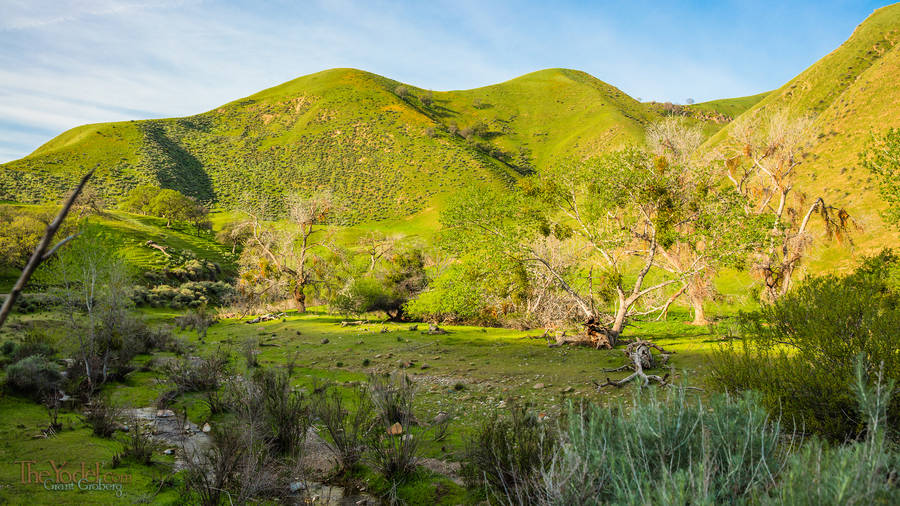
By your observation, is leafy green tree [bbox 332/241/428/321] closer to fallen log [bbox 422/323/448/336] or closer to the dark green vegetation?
the dark green vegetation

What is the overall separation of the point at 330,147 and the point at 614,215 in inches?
3378

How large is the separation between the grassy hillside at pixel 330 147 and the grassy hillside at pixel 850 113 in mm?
35251

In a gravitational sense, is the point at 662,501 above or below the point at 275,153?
below

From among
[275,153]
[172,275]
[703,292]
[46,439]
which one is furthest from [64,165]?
[703,292]

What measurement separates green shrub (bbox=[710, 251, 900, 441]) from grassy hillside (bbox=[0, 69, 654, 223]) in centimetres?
6778

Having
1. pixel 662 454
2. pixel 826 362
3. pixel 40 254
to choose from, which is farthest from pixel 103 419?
pixel 826 362

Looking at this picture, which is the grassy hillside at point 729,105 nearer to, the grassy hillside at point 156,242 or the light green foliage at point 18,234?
the grassy hillside at point 156,242

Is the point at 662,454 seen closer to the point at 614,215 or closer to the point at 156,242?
the point at 614,215

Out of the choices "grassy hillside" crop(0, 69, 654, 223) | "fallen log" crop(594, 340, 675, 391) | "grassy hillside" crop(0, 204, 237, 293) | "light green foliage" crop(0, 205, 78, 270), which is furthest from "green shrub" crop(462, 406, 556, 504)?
"grassy hillside" crop(0, 69, 654, 223)

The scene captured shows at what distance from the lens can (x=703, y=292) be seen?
1936 cm

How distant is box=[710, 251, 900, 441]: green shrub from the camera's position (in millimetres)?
5402

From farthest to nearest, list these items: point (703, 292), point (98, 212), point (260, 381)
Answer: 1. point (98, 212)
2. point (703, 292)
3. point (260, 381)

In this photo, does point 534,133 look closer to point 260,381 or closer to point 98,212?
point 98,212

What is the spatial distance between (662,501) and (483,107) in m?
151
